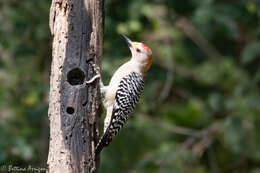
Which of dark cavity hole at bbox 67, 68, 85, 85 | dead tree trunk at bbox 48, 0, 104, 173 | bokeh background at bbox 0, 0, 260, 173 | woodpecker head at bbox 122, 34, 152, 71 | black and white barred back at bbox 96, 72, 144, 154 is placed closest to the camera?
dead tree trunk at bbox 48, 0, 104, 173

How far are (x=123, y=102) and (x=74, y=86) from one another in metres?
0.77

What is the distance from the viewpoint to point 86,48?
410cm

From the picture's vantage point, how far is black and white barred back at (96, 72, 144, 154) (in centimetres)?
437

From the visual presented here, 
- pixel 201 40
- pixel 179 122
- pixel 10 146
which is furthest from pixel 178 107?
pixel 10 146

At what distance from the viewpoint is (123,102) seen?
4598mm

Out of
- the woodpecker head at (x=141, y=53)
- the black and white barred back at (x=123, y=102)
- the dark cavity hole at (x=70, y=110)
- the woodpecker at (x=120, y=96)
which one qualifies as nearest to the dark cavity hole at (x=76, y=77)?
the woodpecker at (x=120, y=96)

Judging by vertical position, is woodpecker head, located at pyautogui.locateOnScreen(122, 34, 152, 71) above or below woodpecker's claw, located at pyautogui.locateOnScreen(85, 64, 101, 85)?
above

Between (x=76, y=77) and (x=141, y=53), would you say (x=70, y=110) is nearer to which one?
(x=76, y=77)

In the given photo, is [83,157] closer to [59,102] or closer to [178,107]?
[59,102]

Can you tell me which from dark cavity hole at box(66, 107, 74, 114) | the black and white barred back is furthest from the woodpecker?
dark cavity hole at box(66, 107, 74, 114)

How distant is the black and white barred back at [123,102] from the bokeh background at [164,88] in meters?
1.75

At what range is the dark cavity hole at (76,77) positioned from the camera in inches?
161

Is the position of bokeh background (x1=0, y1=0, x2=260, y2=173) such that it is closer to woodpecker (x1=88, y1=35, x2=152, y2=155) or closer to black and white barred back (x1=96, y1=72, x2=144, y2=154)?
woodpecker (x1=88, y1=35, x2=152, y2=155)

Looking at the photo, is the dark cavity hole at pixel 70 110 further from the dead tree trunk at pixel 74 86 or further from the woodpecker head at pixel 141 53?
the woodpecker head at pixel 141 53
